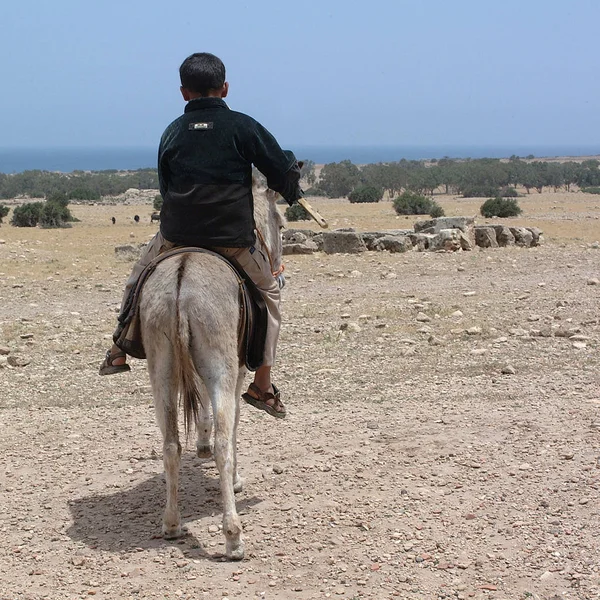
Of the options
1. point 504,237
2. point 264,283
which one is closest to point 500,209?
point 504,237

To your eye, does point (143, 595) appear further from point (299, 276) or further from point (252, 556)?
point (299, 276)

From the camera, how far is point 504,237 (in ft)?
61.8

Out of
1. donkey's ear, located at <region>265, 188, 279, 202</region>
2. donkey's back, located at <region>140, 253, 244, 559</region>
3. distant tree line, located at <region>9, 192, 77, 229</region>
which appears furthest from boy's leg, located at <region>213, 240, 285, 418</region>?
distant tree line, located at <region>9, 192, 77, 229</region>

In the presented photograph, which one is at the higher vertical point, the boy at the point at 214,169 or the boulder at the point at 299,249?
the boy at the point at 214,169

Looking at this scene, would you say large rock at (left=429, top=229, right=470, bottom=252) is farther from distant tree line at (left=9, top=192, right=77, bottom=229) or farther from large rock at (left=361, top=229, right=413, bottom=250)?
distant tree line at (left=9, top=192, right=77, bottom=229)

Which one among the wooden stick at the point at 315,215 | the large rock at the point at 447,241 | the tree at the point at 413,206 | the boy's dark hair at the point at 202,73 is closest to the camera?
the boy's dark hair at the point at 202,73

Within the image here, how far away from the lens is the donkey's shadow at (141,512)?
476 centimetres

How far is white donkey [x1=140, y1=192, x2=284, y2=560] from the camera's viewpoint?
448 cm

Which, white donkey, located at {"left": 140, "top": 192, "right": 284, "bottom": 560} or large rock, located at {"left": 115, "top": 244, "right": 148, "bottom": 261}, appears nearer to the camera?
white donkey, located at {"left": 140, "top": 192, "right": 284, "bottom": 560}

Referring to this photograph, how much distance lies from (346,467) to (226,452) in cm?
143

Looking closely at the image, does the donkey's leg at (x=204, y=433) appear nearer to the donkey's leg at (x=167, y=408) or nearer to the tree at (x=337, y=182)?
the donkey's leg at (x=167, y=408)

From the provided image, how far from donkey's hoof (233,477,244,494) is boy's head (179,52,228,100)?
7.57 ft

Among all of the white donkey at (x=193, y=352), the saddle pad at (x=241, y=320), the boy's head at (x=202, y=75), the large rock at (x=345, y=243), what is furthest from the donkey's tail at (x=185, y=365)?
the large rock at (x=345, y=243)

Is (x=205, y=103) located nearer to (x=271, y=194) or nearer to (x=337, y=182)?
(x=271, y=194)
